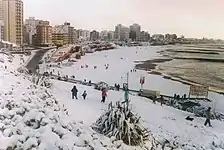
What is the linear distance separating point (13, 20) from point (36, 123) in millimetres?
641

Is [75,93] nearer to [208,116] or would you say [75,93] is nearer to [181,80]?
[181,80]

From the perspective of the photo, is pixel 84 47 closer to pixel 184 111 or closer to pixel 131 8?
pixel 131 8

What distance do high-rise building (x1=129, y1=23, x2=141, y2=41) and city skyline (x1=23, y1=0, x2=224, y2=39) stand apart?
3cm

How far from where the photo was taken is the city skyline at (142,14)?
2.13 meters

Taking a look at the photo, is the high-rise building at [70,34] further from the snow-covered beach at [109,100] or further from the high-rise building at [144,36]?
the high-rise building at [144,36]

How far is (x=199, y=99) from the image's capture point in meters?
2.18

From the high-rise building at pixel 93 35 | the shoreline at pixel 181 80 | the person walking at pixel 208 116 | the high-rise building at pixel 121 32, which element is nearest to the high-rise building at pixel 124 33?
the high-rise building at pixel 121 32

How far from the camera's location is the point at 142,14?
216 centimetres

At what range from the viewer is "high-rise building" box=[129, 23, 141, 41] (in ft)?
7.01

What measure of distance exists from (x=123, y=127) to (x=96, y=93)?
0.86ft

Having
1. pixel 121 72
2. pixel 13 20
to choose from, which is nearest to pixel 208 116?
pixel 121 72

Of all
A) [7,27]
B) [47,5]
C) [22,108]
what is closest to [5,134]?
[22,108]

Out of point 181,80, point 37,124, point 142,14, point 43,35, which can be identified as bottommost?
point 37,124

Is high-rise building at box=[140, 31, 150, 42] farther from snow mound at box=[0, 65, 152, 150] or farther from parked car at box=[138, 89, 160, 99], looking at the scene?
snow mound at box=[0, 65, 152, 150]
